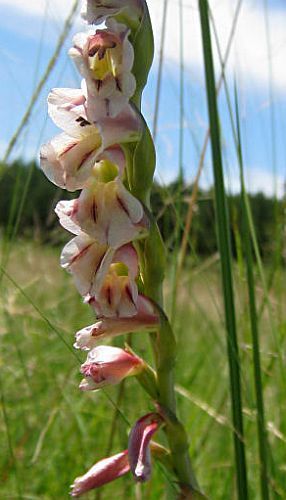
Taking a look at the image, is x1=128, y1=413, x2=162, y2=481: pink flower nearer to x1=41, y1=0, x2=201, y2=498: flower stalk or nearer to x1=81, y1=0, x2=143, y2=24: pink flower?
x1=41, y1=0, x2=201, y2=498: flower stalk

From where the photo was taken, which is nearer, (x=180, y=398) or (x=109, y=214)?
(x=109, y=214)

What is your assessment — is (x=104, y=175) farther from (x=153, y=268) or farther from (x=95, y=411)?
(x=95, y=411)

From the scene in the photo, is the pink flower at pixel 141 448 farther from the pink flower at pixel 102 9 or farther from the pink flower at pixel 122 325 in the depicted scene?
the pink flower at pixel 102 9

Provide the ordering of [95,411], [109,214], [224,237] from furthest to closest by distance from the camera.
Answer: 1. [95,411]
2. [224,237]
3. [109,214]

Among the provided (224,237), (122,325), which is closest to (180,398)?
(224,237)

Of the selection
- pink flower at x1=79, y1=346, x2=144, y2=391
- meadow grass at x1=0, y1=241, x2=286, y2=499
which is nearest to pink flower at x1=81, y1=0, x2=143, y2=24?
pink flower at x1=79, y1=346, x2=144, y2=391
